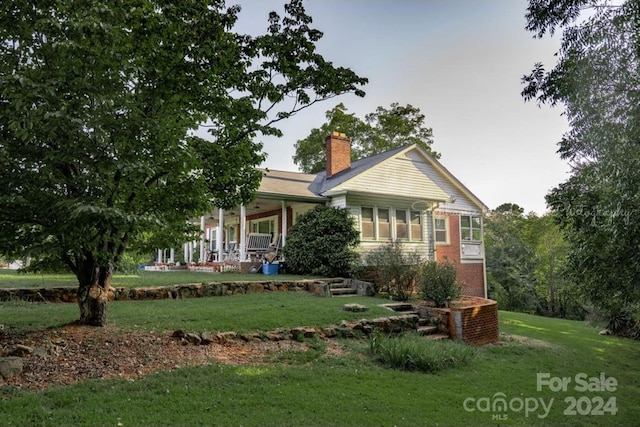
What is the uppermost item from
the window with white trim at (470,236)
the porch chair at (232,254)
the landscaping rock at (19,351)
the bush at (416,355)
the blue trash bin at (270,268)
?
the window with white trim at (470,236)

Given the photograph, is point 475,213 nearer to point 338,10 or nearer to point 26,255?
point 338,10

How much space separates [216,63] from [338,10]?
3935mm

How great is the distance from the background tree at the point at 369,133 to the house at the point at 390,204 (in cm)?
1311

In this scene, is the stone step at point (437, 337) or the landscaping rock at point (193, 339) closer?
the landscaping rock at point (193, 339)

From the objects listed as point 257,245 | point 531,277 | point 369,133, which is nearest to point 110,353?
point 257,245

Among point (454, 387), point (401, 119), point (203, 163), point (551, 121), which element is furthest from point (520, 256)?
point (203, 163)

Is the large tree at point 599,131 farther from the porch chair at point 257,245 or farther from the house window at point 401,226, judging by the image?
the porch chair at point 257,245

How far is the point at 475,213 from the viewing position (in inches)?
819

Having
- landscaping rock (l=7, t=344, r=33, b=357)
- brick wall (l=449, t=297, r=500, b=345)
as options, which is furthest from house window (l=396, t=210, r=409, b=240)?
landscaping rock (l=7, t=344, r=33, b=357)

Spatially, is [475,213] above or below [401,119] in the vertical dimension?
below

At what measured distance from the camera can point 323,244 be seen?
48.9ft

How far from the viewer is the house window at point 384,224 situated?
55.9ft

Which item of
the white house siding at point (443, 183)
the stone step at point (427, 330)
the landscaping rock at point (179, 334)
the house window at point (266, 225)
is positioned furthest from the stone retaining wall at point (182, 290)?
the white house siding at point (443, 183)

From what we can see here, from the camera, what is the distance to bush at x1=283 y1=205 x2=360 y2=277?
1468 centimetres
